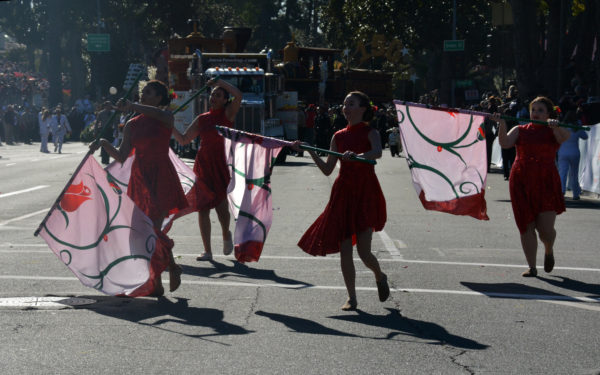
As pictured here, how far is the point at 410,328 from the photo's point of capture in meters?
6.95

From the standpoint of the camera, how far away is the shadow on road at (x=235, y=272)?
8984 mm

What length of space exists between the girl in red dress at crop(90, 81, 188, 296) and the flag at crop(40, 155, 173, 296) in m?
0.35

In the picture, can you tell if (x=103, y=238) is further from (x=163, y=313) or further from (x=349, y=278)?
(x=349, y=278)

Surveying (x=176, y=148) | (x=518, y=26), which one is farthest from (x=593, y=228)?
(x=176, y=148)

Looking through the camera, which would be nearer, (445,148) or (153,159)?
(153,159)

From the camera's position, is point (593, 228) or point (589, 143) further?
point (589, 143)

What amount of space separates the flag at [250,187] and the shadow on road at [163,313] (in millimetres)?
980

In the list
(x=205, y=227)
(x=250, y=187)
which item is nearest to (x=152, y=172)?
(x=250, y=187)

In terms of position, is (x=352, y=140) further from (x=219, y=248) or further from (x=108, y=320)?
(x=219, y=248)

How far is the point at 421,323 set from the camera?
7121 mm

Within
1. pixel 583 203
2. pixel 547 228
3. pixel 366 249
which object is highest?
pixel 366 249

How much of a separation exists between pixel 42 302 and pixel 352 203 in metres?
2.59

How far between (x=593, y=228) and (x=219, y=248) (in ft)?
18.6

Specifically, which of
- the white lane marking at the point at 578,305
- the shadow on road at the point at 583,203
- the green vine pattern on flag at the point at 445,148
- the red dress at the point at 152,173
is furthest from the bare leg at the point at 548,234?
the shadow on road at the point at 583,203
